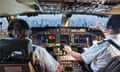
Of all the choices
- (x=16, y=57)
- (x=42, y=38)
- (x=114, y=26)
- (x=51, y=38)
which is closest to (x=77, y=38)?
(x=51, y=38)

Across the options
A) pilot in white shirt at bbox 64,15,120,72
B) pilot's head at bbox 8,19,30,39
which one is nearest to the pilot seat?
pilot's head at bbox 8,19,30,39

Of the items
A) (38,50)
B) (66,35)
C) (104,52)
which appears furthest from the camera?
(66,35)

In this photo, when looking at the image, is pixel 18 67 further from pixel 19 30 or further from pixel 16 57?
pixel 19 30

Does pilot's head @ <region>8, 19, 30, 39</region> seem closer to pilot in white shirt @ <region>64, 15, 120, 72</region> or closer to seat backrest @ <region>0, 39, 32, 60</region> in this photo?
seat backrest @ <region>0, 39, 32, 60</region>

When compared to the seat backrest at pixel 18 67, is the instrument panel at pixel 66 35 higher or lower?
lower

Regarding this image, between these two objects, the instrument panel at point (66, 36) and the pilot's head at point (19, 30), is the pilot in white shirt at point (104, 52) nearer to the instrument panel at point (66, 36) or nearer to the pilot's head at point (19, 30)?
the pilot's head at point (19, 30)

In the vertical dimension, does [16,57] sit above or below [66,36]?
above

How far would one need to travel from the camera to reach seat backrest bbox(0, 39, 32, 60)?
1.46 m

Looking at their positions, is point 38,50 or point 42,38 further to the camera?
point 42,38

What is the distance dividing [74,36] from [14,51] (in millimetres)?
2279

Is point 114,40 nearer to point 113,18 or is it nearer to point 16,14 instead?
point 113,18

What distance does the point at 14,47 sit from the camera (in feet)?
4.80

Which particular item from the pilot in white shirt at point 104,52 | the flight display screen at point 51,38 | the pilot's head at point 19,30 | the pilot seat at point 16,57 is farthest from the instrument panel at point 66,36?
the pilot seat at point 16,57

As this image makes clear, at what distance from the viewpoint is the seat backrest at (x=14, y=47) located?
57.4 inches
